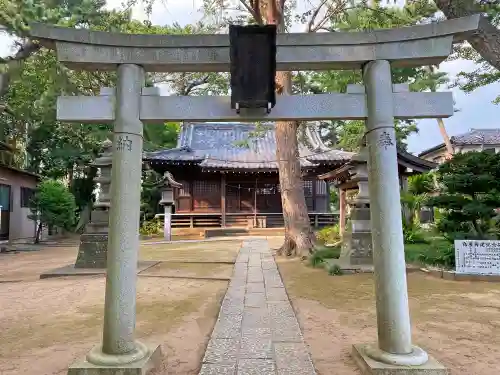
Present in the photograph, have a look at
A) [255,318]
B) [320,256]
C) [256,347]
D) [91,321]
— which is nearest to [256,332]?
[256,347]

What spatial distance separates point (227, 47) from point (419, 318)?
172 inches

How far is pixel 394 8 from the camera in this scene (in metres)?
13.8

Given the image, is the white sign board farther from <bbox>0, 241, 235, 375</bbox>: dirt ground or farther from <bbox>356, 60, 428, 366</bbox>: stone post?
<bbox>356, 60, 428, 366</bbox>: stone post

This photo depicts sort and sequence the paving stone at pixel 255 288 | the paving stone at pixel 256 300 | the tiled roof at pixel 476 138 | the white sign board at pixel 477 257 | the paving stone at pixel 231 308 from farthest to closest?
1. the tiled roof at pixel 476 138
2. the white sign board at pixel 477 257
3. the paving stone at pixel 255 288
4. the paving stone at pixel 256 300
5. the paving stone at pixel 231 308

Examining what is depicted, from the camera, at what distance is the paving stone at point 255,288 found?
6.79 metres

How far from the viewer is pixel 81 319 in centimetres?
521

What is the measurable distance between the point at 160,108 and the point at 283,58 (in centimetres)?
132

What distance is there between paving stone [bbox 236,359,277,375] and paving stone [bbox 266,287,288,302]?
8.54 feet

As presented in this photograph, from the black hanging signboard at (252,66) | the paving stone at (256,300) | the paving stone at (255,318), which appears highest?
the black hanging signboard at (252,66)

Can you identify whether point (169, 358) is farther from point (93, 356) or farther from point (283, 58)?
point (283, 58)

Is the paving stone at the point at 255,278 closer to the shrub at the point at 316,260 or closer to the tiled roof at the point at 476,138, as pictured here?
the shrub at the point at 316,260

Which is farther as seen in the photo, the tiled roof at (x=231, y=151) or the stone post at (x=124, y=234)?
the tiled roof at (x=231, y=151)

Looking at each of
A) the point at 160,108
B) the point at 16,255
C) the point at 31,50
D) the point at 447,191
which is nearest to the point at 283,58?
the point at 160,108

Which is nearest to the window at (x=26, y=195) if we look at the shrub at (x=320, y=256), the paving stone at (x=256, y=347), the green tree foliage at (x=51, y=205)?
the green tree foliage at (x=51, y=205)
